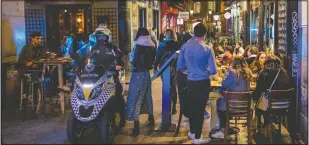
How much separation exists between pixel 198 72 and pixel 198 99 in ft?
1.58

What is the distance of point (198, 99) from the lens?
7.79 meters

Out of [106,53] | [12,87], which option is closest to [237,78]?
[106,53]

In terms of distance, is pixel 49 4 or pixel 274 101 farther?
pixel 49 4

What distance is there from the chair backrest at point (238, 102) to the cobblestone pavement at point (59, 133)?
2.34ft

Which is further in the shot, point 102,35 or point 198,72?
point 102,35

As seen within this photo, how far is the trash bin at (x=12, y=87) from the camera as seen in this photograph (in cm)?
1106

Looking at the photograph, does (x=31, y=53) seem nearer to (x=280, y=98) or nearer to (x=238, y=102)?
(x=238, y=102)

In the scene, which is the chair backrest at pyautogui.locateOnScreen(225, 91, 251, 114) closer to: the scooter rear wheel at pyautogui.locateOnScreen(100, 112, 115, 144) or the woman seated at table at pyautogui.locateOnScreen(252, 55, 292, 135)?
the woman seated at table at pyautogui.locateOnScreen(252, 55, 292, 135)

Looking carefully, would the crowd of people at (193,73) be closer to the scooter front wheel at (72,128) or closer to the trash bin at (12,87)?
the scooter front wheel at (72,128)

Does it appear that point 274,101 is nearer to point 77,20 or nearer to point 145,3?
point 77,20

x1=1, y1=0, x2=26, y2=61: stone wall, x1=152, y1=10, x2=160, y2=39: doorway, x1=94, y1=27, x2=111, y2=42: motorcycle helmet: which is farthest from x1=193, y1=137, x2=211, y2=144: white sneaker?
x1=152, y1=10, x2=160, y2=39: doorway

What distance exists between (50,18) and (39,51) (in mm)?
8679

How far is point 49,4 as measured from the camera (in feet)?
62.1

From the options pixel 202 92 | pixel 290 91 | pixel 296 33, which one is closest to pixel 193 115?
pixel 202 92
